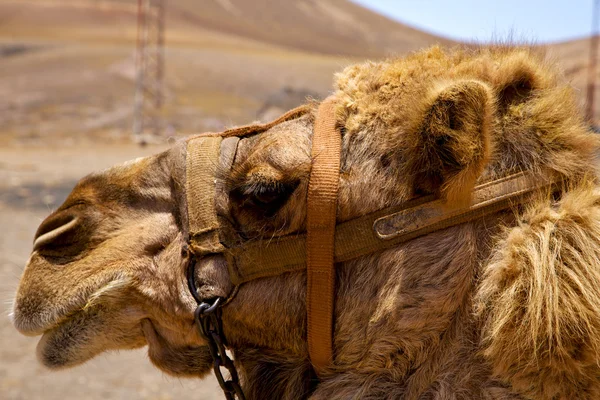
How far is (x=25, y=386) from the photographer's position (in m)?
5.02

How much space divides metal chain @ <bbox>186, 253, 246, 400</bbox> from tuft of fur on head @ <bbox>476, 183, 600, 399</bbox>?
2.79 ft

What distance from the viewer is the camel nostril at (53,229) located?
2369 millimetres

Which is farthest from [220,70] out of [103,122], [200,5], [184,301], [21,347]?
[200,5]

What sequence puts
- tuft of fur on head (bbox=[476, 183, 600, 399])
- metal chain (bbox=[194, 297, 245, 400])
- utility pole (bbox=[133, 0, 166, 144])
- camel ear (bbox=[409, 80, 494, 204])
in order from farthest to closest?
utility pole (bbox=[133, 0, 166, 144]) → metal chain (bbox=[194, 297, 245, 400]) → camel ear (bbox=[409, 80, 494, 204]) → tuft of fur on head (bbox=[476, 183, 600, 399])

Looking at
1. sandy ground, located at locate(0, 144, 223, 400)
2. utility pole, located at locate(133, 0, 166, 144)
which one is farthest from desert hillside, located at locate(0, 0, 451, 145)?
sandy ground, located at locate(0, 144, 223, 400)

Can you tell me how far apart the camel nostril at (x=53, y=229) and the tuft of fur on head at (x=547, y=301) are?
1464 mm

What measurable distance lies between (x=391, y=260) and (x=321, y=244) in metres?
0.22

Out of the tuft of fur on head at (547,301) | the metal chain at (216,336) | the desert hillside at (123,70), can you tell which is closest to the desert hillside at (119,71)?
the desert hillside at (123,70)

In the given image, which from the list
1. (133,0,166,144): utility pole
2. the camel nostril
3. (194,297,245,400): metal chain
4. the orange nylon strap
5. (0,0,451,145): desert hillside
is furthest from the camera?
(0,0,451,145): desert hillside

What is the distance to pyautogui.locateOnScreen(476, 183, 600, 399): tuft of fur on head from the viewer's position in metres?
1.75

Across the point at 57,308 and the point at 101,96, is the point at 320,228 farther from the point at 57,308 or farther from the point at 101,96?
the point at 101,96

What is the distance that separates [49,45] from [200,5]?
27983mm

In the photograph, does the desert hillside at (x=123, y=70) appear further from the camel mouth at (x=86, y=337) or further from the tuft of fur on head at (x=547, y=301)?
the camel mouth at (x=86, y=337)

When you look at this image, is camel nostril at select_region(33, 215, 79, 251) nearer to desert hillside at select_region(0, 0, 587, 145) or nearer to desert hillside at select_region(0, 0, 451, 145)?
desert hillside at select_region(0, 0, 587, 145)
